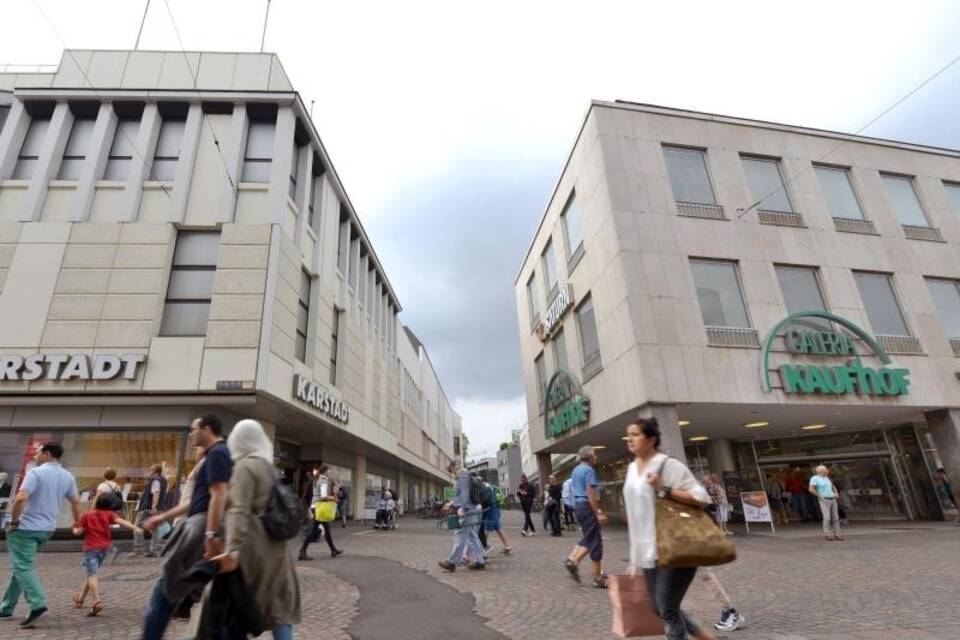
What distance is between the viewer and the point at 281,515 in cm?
302

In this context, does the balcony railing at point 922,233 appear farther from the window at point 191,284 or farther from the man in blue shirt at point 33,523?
the man in blue shirt at point 33,523

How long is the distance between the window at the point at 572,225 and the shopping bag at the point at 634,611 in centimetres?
1590

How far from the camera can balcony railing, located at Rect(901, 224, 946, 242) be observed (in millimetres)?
18000

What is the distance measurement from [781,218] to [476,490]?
14393 millimetres

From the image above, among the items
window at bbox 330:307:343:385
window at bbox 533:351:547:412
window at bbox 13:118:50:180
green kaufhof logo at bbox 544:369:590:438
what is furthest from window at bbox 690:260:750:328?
window at bbox 13:118:50:180

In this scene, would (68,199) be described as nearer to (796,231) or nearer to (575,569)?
(575,569)

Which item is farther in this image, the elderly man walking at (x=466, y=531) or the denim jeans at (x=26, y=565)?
the elderly man walking at (x=466, y=531)

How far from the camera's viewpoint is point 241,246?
15.0 m

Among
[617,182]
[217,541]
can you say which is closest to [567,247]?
[617,182]

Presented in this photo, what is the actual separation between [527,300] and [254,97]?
1605 cm

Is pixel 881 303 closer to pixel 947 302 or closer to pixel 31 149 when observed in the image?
pixel 947 302

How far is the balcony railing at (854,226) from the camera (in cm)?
1720

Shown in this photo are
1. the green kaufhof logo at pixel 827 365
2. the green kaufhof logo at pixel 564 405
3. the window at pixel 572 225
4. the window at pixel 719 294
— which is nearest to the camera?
the green kaufhof logo at pixel 827 365

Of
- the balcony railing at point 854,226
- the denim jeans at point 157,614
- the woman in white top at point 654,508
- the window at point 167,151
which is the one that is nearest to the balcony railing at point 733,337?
the balcony railing at point 854,226
